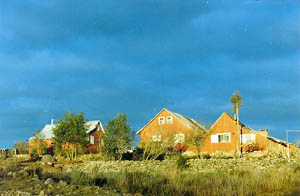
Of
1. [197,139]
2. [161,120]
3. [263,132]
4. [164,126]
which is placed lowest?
[197,139]

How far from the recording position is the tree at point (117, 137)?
2575 cm

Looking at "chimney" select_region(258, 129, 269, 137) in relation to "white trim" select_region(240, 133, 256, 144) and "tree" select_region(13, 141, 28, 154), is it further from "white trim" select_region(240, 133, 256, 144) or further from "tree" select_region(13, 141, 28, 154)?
"tree" select_region(13, 141, 28, 154)

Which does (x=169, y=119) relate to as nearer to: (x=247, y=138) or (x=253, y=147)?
(x=247, y=138)

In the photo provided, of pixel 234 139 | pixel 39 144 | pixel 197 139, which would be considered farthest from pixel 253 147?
pixel 39 144

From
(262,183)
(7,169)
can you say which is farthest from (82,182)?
(262,183)

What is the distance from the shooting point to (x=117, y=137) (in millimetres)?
25938

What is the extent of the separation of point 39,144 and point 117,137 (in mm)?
19083

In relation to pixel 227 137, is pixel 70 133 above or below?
above

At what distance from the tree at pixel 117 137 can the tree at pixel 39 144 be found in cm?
1783

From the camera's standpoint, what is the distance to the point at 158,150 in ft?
84.2

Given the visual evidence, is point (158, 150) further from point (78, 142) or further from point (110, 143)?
point (78, 142)

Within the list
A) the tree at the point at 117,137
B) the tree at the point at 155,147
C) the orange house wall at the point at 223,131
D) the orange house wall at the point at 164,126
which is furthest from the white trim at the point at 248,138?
the tree at the point at 117,137

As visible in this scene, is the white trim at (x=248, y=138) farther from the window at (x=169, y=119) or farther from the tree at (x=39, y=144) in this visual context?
the tree at (x=39, y=144)

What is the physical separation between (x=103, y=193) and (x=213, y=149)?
2664 cm
